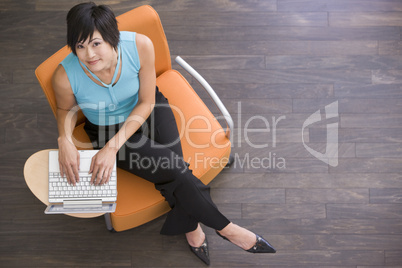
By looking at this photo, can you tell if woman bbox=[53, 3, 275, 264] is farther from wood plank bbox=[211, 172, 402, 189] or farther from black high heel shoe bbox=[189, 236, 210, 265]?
wood plank bbox=[211, 172, 402, 189]

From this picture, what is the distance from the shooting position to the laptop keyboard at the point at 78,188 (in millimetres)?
1717

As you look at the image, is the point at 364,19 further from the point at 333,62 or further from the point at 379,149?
the point at 379,149

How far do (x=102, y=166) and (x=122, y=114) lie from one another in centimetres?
30

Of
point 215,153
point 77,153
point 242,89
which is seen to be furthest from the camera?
point 242,89

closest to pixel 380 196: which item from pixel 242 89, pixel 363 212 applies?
pixel 363 212

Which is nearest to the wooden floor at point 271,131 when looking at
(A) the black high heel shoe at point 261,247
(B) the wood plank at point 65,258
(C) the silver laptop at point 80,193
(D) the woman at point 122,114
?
(B) the wood plank at point 65,258

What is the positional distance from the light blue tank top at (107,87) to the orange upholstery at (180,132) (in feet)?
0.40

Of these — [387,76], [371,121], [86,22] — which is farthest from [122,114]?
[387,76]

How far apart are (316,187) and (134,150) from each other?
1120 mm

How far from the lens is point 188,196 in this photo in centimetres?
190

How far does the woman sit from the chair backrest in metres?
0.06

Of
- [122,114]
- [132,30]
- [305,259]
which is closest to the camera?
[132,30]

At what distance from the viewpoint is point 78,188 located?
1730 millimetres

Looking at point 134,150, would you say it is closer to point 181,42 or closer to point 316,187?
point 181,42
